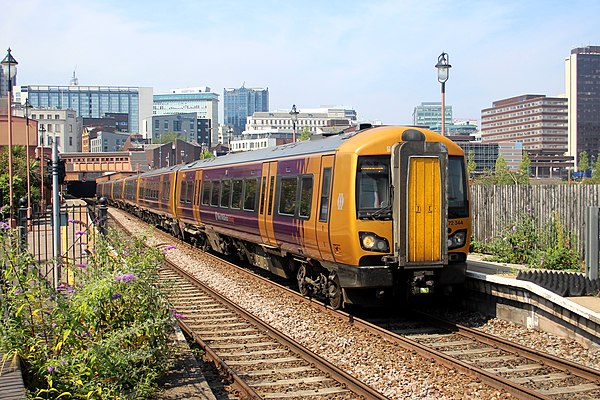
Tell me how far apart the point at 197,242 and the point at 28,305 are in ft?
56.7

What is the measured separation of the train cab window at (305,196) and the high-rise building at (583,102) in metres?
178

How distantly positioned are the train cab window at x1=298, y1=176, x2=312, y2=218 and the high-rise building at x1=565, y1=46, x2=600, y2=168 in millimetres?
177594

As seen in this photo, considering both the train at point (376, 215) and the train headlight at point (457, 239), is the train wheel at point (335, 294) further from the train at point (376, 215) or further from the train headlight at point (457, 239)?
the train headlight at point (457, 239)

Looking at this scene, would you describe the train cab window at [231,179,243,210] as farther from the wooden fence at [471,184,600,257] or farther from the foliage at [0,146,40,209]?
the foliage at [0,146,40,209]

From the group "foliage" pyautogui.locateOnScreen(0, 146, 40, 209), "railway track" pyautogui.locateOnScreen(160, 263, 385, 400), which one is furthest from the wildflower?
"foliage" pyautogui.locateOnScreen(0, 146, 40, 209)

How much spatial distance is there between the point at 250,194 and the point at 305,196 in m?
3.89

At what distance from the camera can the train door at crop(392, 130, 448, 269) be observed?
33.9 ft

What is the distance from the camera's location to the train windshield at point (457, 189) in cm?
1112

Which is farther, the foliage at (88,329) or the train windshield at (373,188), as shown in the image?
the train windshield at (373,188)

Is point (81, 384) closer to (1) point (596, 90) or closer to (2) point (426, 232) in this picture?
(2) point (426, 232)

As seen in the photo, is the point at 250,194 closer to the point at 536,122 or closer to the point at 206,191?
the point at 206,191

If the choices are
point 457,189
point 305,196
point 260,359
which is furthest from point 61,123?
point 260,359

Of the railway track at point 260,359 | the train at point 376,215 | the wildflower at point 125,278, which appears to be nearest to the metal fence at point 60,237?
the wildflower at point 125,278

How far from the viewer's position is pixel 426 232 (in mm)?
10484
